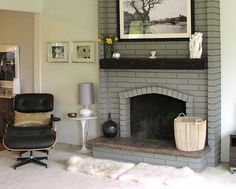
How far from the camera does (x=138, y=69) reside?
584cm

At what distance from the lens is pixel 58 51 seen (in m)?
6.64

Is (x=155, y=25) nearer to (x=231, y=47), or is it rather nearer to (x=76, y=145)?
(x=231, y=47)

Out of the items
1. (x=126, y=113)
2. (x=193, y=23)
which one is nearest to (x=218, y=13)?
(x=193, y=23)

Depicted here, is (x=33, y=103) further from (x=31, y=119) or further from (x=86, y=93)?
(x=86, y=93)

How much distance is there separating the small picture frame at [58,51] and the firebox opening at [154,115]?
1317 mm

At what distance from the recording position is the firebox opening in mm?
5871

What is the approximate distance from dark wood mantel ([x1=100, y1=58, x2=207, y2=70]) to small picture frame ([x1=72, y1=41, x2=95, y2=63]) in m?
0.43

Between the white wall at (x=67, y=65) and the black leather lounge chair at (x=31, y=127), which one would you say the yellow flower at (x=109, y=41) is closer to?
the white wall at (x=67, y=65)

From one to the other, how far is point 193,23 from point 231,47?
570 millimetres

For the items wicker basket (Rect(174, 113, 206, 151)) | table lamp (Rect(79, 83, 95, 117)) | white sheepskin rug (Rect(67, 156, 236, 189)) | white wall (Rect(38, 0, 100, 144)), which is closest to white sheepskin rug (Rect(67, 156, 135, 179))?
white sheepskin rug (Rect(67, 156, 236, 189))

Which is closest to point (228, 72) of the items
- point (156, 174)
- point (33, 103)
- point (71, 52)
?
point (156, 174)

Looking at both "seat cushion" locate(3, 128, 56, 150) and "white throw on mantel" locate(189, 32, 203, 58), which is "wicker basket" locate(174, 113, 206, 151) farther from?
"seat cushion" locate(3, 128, 56, 150)

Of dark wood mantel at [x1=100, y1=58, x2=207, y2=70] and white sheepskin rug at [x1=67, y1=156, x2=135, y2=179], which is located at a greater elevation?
dark wood mantel at [x1=100, y1=58, x2=207, y2=70]

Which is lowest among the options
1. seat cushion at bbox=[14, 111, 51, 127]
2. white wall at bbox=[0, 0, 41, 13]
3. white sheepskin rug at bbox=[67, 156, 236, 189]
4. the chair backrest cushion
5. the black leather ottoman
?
white sheepskin rug at bbox=[67, 156, 236, 189]
